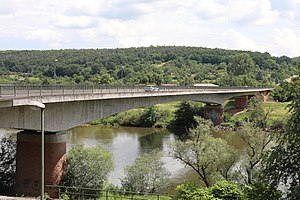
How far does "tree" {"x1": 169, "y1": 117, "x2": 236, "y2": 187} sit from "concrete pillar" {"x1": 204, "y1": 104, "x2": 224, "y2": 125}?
152ft

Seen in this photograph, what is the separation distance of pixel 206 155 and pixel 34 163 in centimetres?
1169

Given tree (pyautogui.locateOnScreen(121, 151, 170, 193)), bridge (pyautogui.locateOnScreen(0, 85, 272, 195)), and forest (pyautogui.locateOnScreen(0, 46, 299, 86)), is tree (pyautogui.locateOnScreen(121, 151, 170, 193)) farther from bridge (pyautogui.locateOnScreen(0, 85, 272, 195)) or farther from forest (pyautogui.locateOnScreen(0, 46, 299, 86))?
forest (pyautogui.locateOnScreen(0, 46, 299, 86))

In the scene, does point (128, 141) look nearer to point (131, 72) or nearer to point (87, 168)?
point (87, 168)

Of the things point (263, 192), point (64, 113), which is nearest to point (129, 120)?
point (64, 113)

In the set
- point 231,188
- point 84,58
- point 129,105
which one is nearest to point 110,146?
point 129,105

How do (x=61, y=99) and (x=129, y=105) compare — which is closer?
(x=61, y=99)

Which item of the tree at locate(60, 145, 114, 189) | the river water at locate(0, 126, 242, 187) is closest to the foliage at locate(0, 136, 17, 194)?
the tree at locate(60, 145, 114, 189)

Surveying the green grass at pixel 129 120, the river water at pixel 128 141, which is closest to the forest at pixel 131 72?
the green grass at pixel 129 120

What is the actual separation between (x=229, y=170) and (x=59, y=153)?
12.3 meters

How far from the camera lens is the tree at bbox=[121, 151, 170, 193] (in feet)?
Result: 92.8

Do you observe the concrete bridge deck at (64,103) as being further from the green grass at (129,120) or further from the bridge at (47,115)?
the green grass at (129,120)

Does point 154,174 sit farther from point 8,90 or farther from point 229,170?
point 8,90

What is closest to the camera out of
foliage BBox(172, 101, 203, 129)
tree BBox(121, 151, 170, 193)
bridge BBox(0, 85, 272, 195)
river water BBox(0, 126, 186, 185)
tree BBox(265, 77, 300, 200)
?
tree BBox(265, 77, 300, 200)

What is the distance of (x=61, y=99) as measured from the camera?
2808 cm
